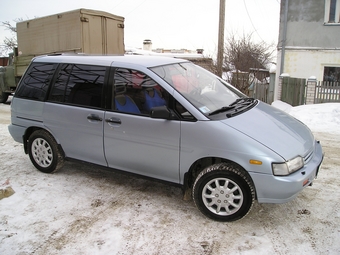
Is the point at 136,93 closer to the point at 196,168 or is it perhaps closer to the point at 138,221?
the point at 196,168

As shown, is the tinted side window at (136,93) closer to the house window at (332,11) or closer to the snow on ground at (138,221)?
the snow on ground at (138,221)

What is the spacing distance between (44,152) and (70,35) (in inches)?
258

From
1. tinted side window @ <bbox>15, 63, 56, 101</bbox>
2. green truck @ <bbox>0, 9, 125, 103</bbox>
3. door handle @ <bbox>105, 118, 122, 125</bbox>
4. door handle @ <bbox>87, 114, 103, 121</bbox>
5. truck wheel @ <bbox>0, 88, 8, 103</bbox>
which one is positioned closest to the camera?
door handle @ <bbox>105, 118, 122, 125</bbox>

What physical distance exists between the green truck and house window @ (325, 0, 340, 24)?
29.9 feet

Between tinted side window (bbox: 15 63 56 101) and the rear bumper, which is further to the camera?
tinted side window (bbox: 15 63 56 101)

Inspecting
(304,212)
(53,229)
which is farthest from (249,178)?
(53,229)

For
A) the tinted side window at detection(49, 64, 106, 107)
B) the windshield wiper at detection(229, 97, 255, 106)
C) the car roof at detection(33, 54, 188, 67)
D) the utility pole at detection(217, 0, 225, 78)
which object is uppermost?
the utility pole at detection(217, 0, 225, 78)

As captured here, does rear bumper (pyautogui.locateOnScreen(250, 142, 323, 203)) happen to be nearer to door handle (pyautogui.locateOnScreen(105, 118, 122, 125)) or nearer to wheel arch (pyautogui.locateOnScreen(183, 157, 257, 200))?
wheel arch (pyautogui.locateOnScreen(183, 157, 257, 200))

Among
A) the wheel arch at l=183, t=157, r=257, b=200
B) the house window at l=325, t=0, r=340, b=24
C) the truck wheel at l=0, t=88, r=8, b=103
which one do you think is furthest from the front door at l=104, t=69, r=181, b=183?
the house window at l=325, t=0, r=340, b=24

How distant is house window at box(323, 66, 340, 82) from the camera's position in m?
14.6

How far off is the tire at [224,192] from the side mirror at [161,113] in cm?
73

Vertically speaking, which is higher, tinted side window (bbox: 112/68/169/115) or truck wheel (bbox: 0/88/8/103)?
tinted side window (bbox: 112/68/169/115)

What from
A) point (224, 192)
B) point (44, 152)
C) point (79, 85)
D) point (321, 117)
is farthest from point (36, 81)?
point (321, 117)

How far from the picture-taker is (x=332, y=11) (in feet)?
46.4
